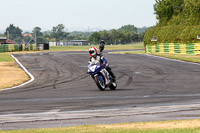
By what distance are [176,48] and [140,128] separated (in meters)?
50.8

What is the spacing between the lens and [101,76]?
17.6 metres

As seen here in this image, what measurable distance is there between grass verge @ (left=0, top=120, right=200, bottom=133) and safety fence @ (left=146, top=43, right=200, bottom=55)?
149ft

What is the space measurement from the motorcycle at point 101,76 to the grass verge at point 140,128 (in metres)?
8.02

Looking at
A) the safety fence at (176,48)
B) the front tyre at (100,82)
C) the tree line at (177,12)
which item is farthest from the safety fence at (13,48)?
the front tyre at (100,82)

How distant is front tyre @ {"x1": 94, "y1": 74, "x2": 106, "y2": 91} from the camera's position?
17489mm

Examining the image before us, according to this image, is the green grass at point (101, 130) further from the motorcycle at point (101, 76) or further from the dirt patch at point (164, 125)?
Answer: the motorcycle at point (101, 76)

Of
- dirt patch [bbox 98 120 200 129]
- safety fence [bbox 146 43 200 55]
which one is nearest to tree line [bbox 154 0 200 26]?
safety fence [bbox 146 43 200 55]

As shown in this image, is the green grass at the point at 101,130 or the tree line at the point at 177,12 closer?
the green grass at the point at 101,130

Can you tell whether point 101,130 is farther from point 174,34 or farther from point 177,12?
point 177,12

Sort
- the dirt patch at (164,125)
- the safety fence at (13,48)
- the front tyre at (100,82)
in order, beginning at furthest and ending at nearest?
the safety fence at (13,48), the front tyre at (100,82), the dirt patch at (164,125)

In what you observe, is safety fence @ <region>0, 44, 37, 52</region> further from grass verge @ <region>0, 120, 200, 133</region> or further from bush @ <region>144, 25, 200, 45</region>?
grass verge @ <region>0, 120, 200, 133</region>

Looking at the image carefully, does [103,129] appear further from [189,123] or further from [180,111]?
[180,111]

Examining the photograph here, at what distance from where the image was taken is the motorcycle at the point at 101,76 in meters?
17.2

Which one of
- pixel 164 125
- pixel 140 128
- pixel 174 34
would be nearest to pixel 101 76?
pixel 164 125
